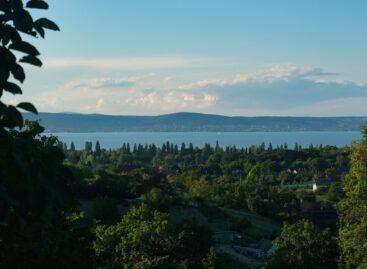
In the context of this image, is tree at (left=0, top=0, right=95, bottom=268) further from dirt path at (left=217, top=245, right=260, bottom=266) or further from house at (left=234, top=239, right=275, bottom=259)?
house at (left=234, top=239, right=275, bottom=259)

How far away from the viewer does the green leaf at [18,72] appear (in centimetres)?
290

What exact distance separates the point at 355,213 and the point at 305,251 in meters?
6.47

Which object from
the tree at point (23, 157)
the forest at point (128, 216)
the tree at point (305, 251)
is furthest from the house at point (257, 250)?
the tree at point (23, 157)

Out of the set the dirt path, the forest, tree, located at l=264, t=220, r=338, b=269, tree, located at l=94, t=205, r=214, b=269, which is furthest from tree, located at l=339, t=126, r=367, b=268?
the dirt path

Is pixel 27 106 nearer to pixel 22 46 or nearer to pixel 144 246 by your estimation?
pixel 22 46

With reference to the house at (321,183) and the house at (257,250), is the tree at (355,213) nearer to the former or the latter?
the house at (257,250)

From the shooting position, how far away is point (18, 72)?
2910 millimetres

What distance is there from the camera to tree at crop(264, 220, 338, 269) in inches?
851

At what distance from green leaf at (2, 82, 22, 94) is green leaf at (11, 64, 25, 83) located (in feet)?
0.31

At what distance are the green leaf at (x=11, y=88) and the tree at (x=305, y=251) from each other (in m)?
19.7

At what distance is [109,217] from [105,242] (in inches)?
830

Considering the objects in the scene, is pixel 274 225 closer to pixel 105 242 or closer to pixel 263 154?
pixel 105 242

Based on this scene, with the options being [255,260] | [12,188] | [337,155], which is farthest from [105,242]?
[337,155]

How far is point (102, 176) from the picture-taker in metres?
56.1
